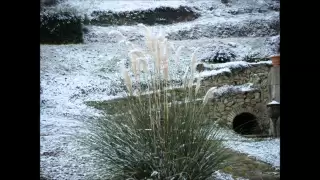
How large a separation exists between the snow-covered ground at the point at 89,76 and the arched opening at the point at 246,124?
0.05 m

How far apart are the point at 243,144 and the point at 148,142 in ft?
1.98

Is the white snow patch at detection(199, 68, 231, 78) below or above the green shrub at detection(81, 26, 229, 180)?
above

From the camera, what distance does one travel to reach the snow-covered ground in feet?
7.18

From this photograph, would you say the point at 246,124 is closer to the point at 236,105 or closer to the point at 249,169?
the point at 236,105

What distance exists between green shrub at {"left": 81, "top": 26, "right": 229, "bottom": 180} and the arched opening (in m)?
0.14

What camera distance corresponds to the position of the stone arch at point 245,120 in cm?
227

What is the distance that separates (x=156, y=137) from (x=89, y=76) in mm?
576

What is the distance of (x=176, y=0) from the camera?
2354 mm

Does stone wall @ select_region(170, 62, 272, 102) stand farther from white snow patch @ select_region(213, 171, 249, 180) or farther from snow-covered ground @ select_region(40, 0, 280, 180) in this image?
white snow patch @ select_region(213, 171, 249, 180)

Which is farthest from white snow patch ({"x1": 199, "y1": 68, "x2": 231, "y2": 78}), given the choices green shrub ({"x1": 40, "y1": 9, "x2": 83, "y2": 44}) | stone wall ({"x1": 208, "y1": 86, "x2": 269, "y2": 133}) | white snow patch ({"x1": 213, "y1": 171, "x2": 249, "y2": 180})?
green shrub ({"x1": 40, "y1": 9, "x2": 83, "y2": 44})

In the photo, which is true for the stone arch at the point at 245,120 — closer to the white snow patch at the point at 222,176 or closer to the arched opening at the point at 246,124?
the arched opening at the point at 246,124

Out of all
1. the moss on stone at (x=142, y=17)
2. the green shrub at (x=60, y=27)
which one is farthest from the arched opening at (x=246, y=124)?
the green shrub at (x=60, y=27)
